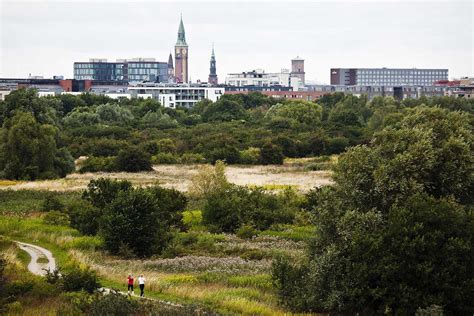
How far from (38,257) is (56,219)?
952 cm

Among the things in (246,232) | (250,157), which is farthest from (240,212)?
(250,157)

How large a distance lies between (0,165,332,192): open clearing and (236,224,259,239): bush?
61.4 ft

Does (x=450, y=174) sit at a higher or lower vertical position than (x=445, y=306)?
higher

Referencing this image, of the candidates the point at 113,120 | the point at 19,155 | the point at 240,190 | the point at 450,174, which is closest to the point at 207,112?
the point at 113,120

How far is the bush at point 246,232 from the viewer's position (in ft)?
145

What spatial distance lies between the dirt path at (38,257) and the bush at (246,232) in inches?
400

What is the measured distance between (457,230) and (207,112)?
419 feet

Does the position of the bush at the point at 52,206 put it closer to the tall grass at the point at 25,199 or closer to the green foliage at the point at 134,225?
the tall grass at the point at 25,199

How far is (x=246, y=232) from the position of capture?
44250 mm

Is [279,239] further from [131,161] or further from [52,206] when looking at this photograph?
[131,161]

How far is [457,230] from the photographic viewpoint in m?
28.9

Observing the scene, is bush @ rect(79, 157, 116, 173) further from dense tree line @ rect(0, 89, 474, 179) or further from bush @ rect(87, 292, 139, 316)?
bush @ rect(87, 292, 139, 316)

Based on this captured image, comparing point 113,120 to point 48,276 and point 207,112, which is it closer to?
point 207,112

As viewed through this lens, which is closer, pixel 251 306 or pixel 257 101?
pixel 251 306
